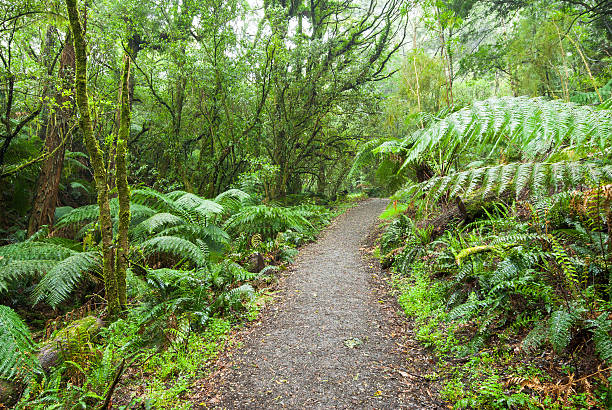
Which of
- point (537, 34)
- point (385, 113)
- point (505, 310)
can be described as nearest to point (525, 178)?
point (505, 310)

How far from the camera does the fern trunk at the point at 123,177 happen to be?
2547 mm

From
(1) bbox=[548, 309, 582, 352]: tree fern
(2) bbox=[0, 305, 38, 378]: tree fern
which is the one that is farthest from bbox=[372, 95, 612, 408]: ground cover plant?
(2) bbox=[0, 305, 38, 378]: tree fern

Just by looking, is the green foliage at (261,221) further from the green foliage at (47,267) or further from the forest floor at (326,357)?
the green foliage at (47,267)

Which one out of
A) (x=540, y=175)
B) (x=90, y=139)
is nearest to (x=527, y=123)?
(x=540, y=175)

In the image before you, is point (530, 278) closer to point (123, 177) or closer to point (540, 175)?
point (540, 175)

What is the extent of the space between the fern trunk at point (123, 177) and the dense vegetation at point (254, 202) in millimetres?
18

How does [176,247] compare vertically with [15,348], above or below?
above

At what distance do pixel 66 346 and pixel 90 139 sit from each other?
179 cm

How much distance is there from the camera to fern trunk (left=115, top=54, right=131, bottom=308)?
2.55 metres

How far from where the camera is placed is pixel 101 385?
2.21 m

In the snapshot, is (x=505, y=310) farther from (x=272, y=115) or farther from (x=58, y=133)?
(x=272, y=115)

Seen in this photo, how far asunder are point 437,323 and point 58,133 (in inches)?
234

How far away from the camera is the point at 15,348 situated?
7.53ft

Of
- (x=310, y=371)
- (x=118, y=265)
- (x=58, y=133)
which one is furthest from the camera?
(x=58, y=133)
